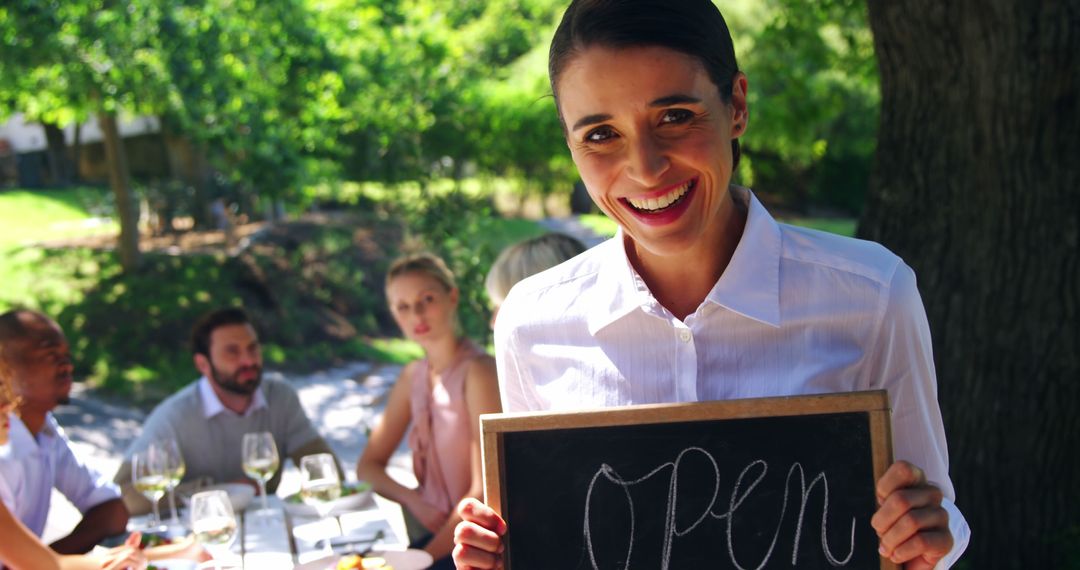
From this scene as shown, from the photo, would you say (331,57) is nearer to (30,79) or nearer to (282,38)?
(282,38)

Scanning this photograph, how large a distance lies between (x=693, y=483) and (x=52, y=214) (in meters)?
19.6

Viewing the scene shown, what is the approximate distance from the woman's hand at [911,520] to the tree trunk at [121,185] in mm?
12613

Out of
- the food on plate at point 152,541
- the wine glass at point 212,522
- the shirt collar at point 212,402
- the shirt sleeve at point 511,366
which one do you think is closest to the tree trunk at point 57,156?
the shirt collar at point 212,402

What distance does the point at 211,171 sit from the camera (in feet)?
56.1

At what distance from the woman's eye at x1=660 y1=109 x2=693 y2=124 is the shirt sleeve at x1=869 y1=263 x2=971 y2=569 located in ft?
1.32

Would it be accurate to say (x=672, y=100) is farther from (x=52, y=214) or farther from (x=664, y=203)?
(x=52, y=214)

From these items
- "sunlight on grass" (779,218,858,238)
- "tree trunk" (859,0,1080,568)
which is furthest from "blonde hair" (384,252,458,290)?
"sunlight on grass" (779,218,858,238)

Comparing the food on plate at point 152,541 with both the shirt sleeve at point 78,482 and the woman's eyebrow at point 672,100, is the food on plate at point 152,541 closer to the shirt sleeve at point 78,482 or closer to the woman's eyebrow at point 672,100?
the shirt sleeve at point 78,482

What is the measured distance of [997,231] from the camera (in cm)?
446

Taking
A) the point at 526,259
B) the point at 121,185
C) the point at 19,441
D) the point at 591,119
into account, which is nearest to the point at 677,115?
the point at 591,119

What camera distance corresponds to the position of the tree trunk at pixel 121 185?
13.2 m

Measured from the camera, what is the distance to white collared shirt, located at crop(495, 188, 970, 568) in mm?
1706

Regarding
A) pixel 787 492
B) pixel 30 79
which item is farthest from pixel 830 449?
pixel 30 79

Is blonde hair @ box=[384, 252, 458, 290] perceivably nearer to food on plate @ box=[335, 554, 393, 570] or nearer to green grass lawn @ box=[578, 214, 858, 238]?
food on plate @ box=[335, 554, 393, 570]
